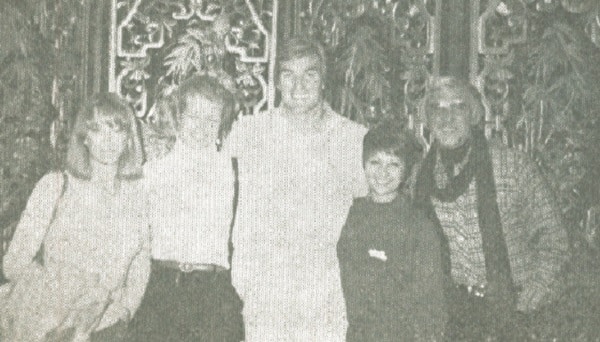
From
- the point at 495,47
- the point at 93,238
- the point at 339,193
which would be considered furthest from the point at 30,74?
the point at 495,47

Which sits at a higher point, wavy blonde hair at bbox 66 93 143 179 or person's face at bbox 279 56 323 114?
person's face at bbox 279 56 323 114

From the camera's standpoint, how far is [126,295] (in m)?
2.05

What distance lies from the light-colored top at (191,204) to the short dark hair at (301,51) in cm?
30

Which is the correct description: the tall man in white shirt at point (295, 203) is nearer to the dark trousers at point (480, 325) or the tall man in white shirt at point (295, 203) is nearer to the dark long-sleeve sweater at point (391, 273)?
the dark long-sleeve sweater at point (391, 273)

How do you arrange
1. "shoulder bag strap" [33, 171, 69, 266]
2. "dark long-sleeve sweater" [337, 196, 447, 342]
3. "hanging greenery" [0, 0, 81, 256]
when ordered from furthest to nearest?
"hanging greenery" [0, 0, 81, 256]
"shoulder bag strap" [33, 171, 69, 266]
"dark long-sleeve sweater" [337, 196, 447, 342]

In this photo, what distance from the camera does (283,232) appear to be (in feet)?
6.74

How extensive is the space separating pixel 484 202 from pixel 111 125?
962 millimetres

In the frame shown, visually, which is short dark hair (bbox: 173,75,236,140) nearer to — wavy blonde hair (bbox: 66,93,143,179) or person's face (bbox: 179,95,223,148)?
person's face (bbox: 179,95,223,148)

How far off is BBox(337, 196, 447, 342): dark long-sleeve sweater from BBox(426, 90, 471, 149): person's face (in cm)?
20

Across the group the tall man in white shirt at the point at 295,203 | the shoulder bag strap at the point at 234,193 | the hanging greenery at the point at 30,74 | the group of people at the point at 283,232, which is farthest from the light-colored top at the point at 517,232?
the hanging greenery at the point at 30,74

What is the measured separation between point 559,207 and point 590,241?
0.38ft

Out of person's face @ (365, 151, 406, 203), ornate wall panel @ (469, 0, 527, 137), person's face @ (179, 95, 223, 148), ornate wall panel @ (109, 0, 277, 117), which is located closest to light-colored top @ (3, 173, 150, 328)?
person's face @ (179, 95, 223, 148)

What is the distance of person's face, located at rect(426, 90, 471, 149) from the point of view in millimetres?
2076

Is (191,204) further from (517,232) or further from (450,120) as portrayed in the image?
(517,232)
